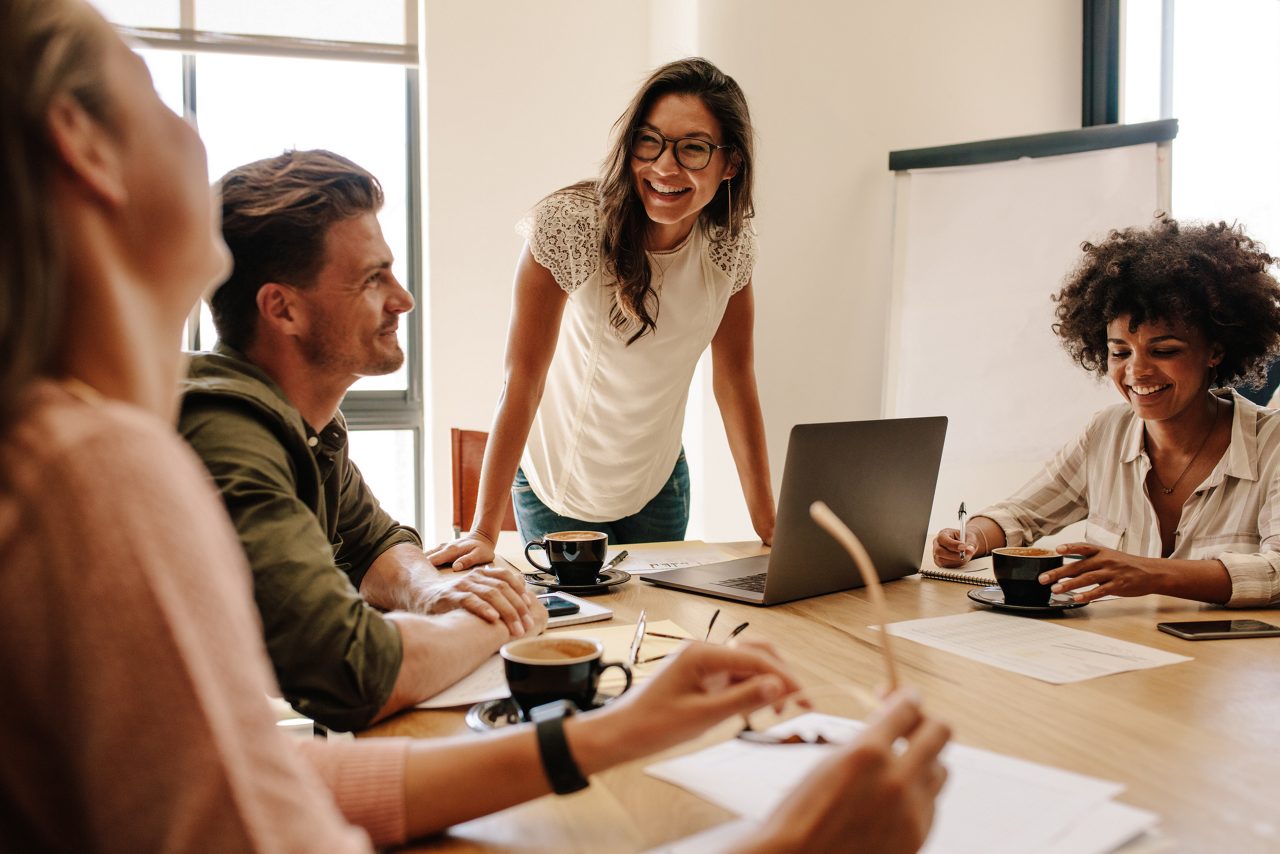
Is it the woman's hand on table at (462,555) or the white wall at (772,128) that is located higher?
the white wall at (772,128)

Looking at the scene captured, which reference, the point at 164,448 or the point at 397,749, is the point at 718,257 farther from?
the point at 164,448

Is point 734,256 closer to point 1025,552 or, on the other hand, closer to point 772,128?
point 1025,552

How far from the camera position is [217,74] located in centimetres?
365

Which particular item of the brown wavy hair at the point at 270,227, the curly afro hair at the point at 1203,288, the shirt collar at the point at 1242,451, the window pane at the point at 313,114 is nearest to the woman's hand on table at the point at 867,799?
the brown wavy hair at the point at 270,227

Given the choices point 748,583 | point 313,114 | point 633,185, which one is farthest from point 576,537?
point 313,114

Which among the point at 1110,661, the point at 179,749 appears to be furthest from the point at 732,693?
the point at 1110,661

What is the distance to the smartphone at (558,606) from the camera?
136 centimetres

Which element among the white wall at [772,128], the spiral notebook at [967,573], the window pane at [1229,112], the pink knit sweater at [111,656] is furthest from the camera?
the white wall at [772,128]

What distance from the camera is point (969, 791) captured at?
0.76 metres

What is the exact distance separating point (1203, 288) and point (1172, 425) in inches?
10.5

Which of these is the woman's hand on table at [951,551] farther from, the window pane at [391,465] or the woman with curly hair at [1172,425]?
the window pane at [391,465]

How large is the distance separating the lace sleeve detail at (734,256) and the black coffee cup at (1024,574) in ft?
2.96

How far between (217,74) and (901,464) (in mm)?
3158

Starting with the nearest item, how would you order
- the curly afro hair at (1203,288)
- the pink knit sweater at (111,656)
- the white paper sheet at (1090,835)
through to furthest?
the pink knit sweater at (111,656) → the white paper sheet at (1090,835) → the curly afro hair at (1203,288)
